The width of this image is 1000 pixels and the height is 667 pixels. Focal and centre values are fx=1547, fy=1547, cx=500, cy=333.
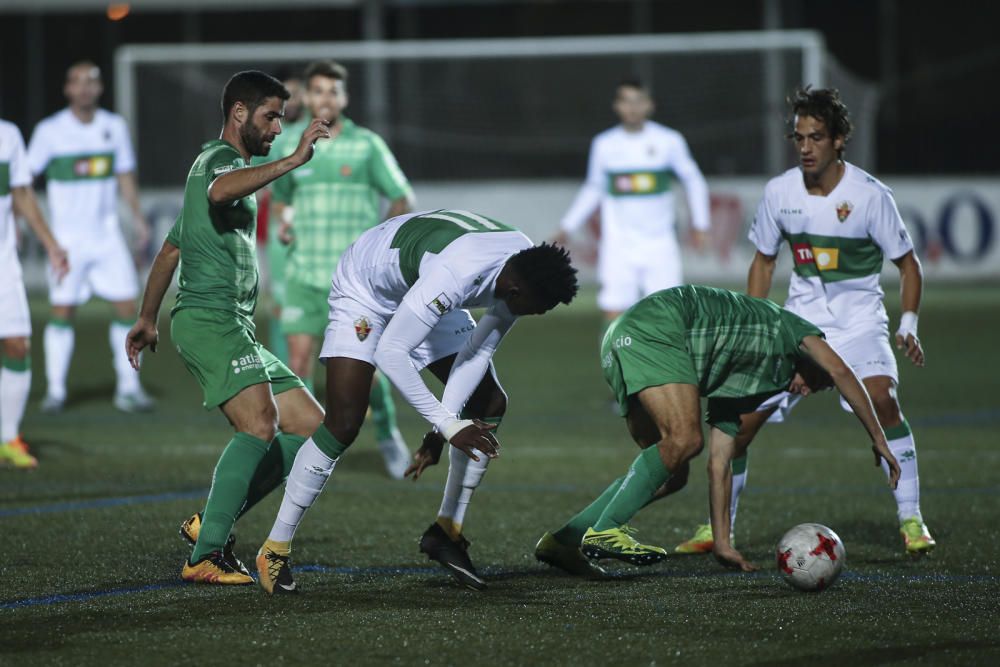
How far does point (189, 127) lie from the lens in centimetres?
2272

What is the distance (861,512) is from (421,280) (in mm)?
3303

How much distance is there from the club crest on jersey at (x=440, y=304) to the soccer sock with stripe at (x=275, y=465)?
3.68 ft

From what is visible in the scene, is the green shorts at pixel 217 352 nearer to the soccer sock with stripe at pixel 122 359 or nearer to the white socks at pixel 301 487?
the white socks at pixel 301 487

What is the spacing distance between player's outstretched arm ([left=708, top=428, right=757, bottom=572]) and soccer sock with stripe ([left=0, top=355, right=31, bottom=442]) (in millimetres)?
4880

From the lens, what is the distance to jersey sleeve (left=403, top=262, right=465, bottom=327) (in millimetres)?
5566

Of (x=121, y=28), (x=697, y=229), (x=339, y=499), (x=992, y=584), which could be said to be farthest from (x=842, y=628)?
(x=121, y=28)

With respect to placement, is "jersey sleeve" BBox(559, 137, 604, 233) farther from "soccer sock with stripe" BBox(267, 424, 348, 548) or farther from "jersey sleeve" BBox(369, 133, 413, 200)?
"soccer sock with stripe" BBox(267, 424, 348, 548)

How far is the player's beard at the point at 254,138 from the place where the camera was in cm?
620

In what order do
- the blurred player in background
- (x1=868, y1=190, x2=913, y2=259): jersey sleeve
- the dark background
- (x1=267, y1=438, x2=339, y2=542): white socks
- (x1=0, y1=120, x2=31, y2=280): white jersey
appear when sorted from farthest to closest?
1. the dark background
2. the blurred player in background
3. (x1=0, y1=120, x2=31, y2=280): white jersey
4. (x1=868, y1=190, x2=913, y2=259): jersey sleeve
5. (x1=267, y1=438, x2=339, y2=542): white socks

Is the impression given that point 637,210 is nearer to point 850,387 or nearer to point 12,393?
point 12,393

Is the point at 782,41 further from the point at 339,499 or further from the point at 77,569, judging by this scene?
the point at 77,569

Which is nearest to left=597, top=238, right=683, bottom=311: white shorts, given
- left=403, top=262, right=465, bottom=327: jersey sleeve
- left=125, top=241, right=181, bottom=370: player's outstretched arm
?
left=125, top=241, right=181, bottom=370: player's outstretched arm

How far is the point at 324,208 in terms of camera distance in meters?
9.59

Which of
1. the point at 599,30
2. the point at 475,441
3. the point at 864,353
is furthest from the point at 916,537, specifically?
the point at 599,30
